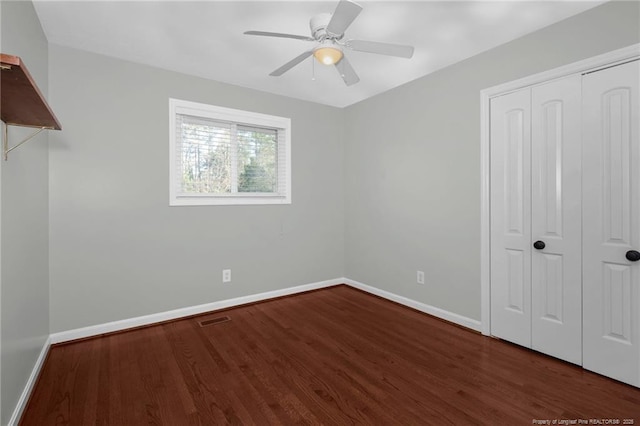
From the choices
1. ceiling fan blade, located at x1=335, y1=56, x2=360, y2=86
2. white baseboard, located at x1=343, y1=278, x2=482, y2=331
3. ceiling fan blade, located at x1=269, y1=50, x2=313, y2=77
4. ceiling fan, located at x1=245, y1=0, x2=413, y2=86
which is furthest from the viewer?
white baseboard, located at x1=343, y1=278, x2=482, y2=331

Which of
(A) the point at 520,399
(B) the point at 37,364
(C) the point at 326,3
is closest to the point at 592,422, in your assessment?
(A) the point at 520,399

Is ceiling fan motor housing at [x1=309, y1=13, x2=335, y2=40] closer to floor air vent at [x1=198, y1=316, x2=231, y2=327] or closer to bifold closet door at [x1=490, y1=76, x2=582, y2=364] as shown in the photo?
bifold closet door at [x1=490, y1=76, x2=582, y2=364]

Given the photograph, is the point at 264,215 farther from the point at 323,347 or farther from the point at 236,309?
the point at 323,347

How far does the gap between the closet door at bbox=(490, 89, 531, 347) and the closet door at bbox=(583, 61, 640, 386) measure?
39 centimetres

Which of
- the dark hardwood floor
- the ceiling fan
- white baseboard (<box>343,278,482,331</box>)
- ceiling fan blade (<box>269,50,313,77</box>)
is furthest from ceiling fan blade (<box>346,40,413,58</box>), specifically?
white baseboard (<box>343,278,482,331</box>)

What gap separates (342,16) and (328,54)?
1.08 feet

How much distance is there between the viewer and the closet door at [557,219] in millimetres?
2268

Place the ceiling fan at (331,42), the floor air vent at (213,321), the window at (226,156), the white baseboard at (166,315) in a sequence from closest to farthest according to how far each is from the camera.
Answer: the ceiling fan at (331,42) → the white baseboard at (166,315) → the floor air vent at (213,321) → the window at (226,156)

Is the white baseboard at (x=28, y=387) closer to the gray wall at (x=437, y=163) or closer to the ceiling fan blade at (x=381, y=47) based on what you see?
the ceiling fan blade at (x=381, y=47)

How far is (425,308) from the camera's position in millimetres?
3340

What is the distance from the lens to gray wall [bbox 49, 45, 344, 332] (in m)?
2.64

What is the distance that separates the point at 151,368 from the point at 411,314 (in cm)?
251

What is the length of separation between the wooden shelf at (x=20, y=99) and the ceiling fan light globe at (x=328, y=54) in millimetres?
1500

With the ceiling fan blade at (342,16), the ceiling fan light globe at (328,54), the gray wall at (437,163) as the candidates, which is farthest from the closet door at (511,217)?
the ceiling fan blade at (342,16)
